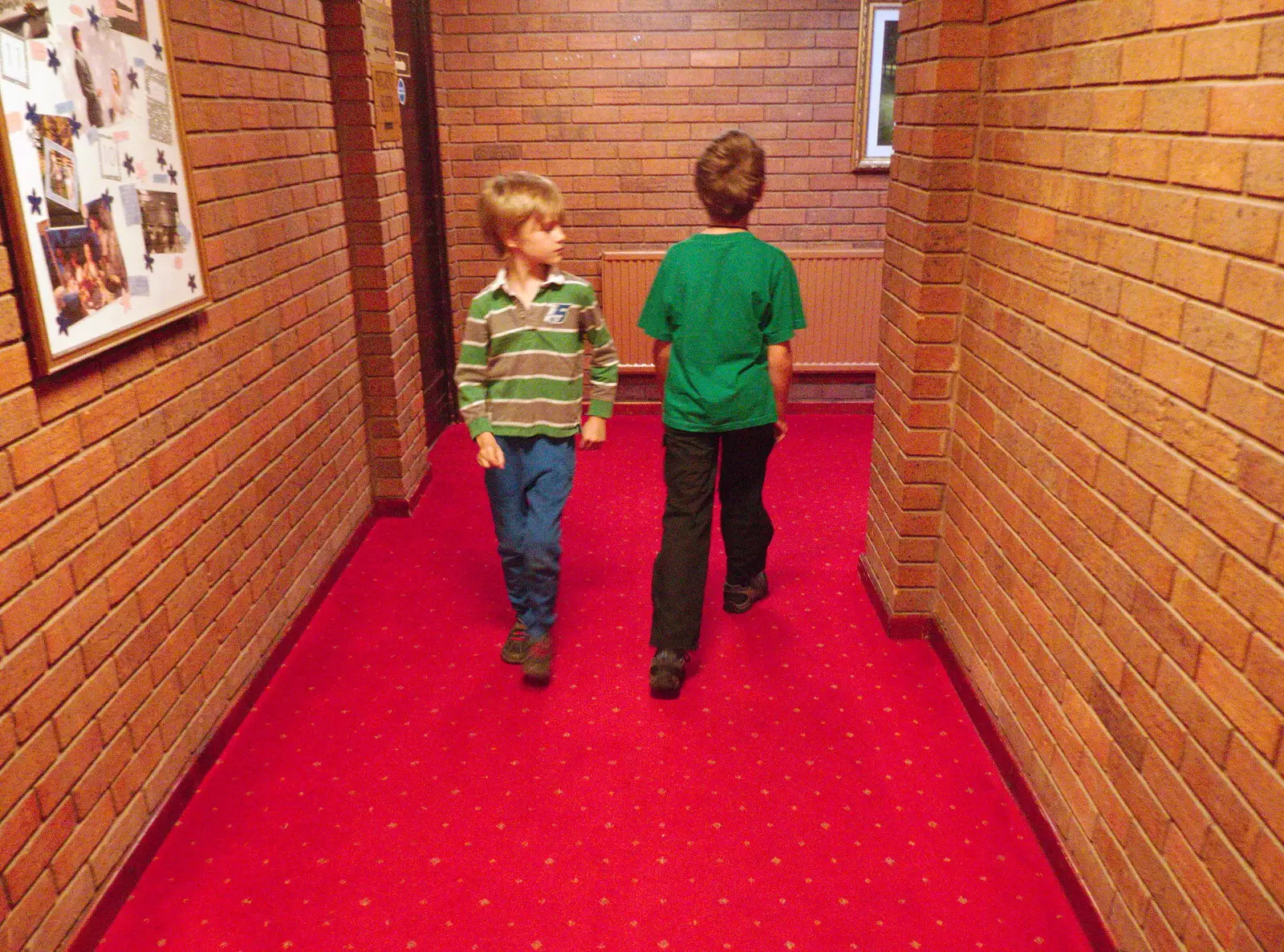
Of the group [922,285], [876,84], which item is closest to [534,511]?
[922,285]

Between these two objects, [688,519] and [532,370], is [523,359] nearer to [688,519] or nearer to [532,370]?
[532,370]

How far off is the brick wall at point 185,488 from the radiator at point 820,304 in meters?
A: 1.83

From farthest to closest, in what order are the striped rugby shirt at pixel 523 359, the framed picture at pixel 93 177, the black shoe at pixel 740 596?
1. the black shoe at pixel 740 596
2. the striped rugby shirt at pixel 523 359
3. the framed picture at pixel 93 177

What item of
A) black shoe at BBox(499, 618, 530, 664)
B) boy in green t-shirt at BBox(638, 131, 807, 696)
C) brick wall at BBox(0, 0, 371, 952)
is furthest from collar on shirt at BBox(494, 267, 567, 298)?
black shoe at BBox(499, 618, 530, 664)

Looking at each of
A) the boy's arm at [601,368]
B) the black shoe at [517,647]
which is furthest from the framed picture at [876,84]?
the black shoe at [517,647]

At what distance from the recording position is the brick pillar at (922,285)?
103 inches

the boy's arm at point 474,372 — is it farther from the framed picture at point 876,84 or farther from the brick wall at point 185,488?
the framed picture at point 876,84

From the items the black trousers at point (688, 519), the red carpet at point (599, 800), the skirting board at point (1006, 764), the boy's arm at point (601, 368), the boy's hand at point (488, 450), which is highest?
the boy's arm at point (601, 368)

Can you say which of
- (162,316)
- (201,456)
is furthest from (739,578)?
(162,316)

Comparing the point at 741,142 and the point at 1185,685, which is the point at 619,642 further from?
the point at 1185,685

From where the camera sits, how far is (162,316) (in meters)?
2.24

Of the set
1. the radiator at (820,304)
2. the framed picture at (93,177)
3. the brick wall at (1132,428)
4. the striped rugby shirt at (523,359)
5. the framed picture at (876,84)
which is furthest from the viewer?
the radiator at (820,304)

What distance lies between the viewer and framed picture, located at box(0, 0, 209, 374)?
1722 millimetres

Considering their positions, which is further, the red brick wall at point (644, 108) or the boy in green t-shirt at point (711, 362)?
the red brick wall at point (644, 108)
